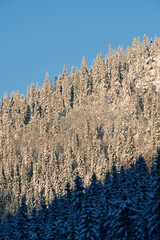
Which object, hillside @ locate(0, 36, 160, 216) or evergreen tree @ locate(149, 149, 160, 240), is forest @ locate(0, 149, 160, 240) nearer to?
evergreen tree @ locate(149, 149, 160, 240)

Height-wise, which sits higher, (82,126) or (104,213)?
(82,126)

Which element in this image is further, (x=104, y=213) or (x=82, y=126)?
(x=82, y=126)

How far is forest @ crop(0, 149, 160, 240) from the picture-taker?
3219 centimetres

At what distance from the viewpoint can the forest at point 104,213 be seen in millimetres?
32188

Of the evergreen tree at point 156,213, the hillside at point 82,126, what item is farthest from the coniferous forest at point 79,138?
the evergreen tree at point 156,213

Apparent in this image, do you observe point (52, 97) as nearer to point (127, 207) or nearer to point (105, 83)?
point (105, 83)

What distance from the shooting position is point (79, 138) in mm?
147375

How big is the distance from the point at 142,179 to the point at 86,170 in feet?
225

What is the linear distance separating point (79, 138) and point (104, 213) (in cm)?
9843

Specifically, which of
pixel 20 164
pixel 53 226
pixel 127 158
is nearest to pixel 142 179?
pixel 53 226

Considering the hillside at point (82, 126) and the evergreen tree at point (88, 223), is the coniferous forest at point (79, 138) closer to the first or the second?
the hillside at point (82, 126)

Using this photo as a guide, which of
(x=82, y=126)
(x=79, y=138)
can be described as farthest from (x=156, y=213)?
(x=82, y=126)

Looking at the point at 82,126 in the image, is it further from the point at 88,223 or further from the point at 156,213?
the point at 156,213

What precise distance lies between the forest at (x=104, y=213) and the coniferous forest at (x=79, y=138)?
19 centimetres
